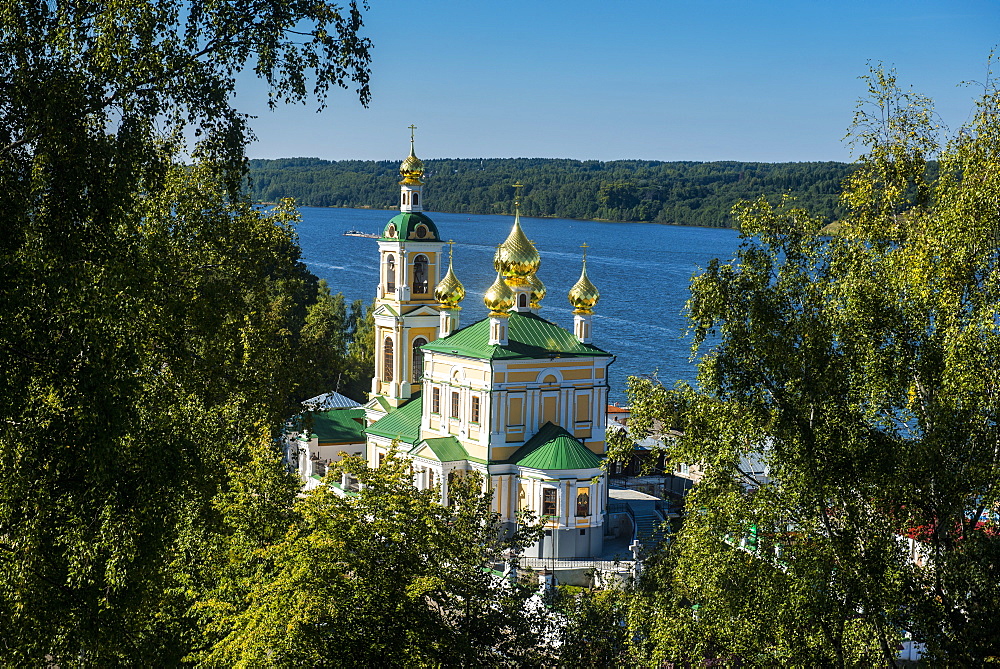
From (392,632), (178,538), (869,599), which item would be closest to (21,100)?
(178,538)

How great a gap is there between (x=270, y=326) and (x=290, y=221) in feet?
5.43

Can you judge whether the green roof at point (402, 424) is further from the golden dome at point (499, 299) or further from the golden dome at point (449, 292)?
the golden dome at point (499, 299)

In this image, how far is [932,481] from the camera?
9.66m

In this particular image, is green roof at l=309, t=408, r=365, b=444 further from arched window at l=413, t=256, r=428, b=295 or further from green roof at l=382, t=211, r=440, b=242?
green roof at l=382, t=211, r=440, b=242

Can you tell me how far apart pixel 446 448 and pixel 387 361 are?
18.2ft

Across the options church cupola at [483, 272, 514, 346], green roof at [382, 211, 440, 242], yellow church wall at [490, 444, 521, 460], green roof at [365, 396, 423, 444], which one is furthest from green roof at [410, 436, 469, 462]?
green roof at [382, 211, 440, 242]

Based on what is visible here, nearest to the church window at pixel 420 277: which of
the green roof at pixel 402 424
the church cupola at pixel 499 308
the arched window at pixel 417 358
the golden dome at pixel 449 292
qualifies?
the golden dome at pixel 449 292

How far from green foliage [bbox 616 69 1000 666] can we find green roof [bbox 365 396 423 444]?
17.5m

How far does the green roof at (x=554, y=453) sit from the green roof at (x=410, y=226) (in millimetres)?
7634

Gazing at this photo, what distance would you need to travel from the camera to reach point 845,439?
31.9 ft

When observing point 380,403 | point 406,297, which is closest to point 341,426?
point 380,403

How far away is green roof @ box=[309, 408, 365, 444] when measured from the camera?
3183cm

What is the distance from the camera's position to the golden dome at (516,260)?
28.3 meters

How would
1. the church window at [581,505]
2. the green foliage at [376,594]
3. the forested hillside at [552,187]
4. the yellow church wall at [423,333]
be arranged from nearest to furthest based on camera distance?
the green foliage at [376,594] < the church window at [581,505] < the yellow church wall at [423,333] < the forested hillside at [552,187]
